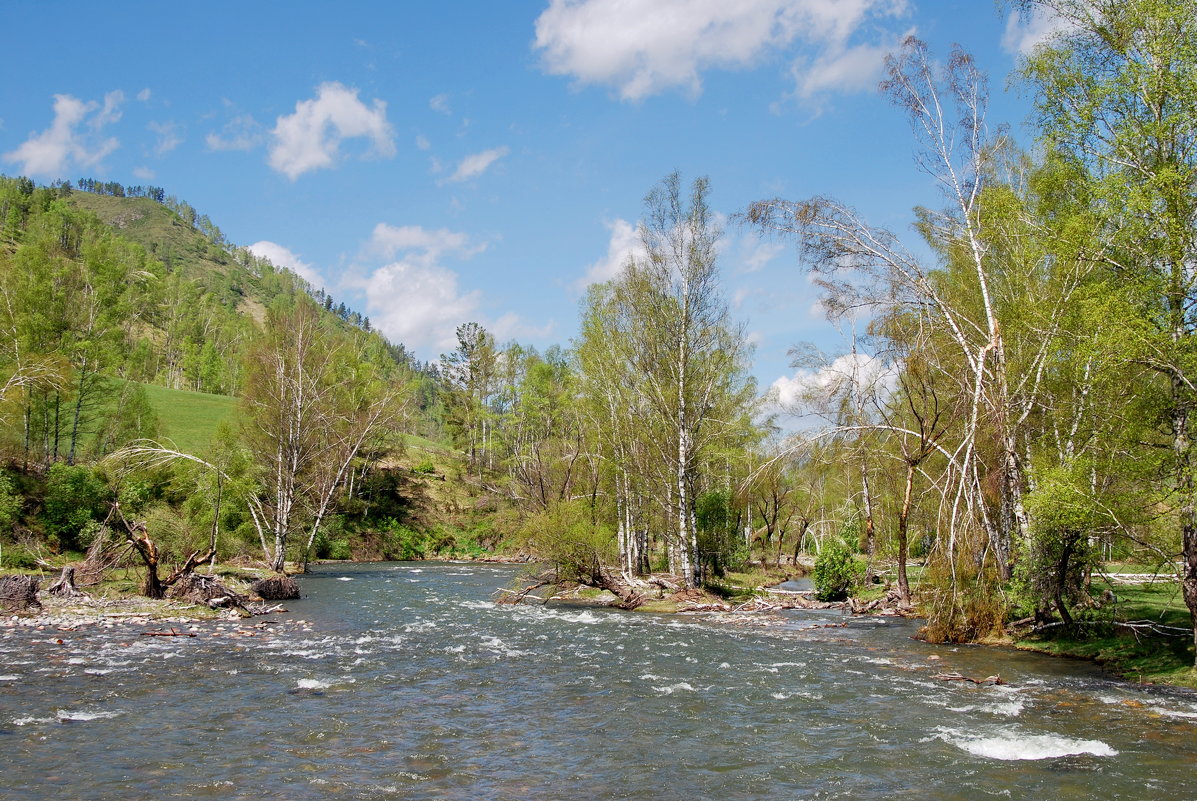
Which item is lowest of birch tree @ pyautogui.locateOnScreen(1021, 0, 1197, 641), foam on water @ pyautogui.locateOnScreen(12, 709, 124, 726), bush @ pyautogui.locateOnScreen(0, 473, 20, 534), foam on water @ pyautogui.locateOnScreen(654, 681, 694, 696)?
foam on water @ pyautogui.locateOnScreen(654, 681, 694, 696)

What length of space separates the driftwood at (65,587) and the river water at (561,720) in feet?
12.1

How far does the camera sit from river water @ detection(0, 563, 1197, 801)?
891cm

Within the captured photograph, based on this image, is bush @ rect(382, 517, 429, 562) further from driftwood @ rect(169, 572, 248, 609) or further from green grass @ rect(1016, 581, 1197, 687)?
green grass @ rect(1016, 581, 1197, 687)

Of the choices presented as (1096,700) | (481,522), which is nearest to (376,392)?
(481,522)

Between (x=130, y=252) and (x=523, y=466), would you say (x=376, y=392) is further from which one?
(x=130, y=252)

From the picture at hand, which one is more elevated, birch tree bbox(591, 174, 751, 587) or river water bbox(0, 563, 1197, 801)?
birch tree bbox(591, 174, 751, 587)

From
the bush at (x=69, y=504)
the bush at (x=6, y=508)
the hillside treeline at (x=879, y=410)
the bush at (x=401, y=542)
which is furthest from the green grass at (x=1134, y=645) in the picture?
the bush at (x=401, y=542)

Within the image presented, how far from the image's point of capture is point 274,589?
27.2m

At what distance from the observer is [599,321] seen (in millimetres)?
38500

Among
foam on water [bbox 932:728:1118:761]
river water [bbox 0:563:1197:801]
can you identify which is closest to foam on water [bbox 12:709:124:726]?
river water [bbox 0:563:1197:801]

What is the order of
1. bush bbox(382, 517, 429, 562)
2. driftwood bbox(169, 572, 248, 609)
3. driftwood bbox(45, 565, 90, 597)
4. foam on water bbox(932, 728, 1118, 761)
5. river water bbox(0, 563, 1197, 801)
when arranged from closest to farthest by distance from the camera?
river water bbox(0, 563, 1197, 801)
foam on water bbox(932, 728, 1118, 761)
driftwood bbox(45, 565, 90, 597)
driftwood bbox(169, 572, 248, 609)
bush bbox(382, 517, 429, 562)

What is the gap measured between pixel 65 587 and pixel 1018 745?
82.1ft

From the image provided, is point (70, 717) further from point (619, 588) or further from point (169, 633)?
point (619, 588)

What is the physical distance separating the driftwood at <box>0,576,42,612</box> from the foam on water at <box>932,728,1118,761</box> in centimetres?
2313
